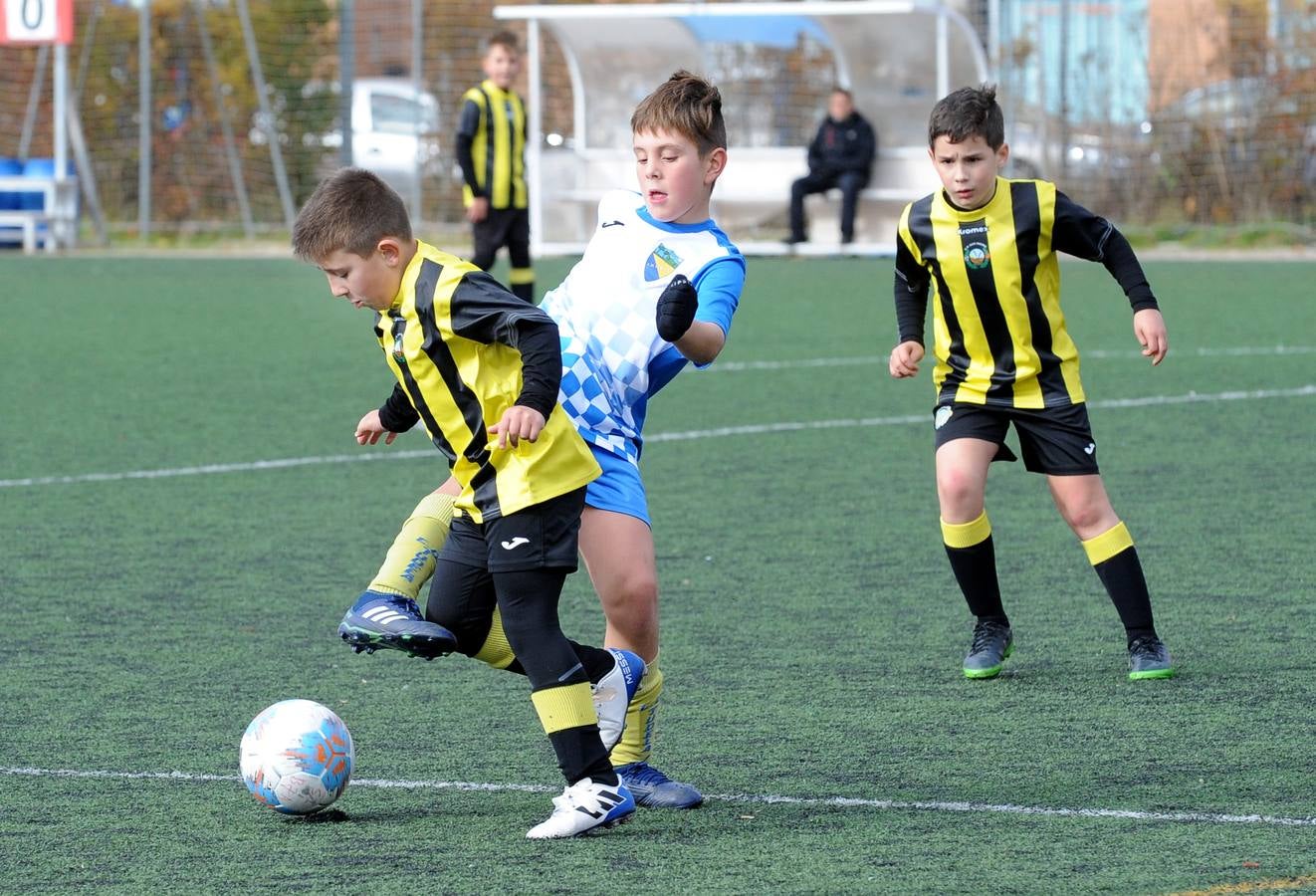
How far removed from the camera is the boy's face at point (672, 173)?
3777mm

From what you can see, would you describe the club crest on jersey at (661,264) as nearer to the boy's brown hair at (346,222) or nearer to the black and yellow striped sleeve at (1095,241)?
the boy's brown hair at (346,222)

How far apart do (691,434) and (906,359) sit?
4035 mm

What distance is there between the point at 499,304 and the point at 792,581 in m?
2.64

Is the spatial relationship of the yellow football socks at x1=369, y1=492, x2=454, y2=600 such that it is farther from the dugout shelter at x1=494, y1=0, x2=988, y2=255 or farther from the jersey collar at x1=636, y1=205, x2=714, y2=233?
the dugout shelter at x1=494, y1=0, x2=988, y2=255

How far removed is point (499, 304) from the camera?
3365 mm

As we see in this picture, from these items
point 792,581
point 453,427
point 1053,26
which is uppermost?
point 1053,26

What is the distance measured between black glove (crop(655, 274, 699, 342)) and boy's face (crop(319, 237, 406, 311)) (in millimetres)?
462

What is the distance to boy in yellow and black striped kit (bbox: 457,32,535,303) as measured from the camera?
1318cm

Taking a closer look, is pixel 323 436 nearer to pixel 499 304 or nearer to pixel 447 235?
pixel 499 304

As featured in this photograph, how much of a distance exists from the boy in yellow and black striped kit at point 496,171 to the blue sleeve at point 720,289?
9.30 m

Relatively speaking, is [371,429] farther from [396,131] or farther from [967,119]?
[396,131]

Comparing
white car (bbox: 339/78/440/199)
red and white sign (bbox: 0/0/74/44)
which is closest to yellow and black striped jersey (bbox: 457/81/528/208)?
red and white sign (bbox: 0/0/74/44)

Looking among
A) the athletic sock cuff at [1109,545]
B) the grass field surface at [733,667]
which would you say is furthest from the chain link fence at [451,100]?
the athletic sock cuff at [1109,545]

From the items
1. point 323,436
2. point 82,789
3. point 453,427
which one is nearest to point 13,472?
point 323,436
